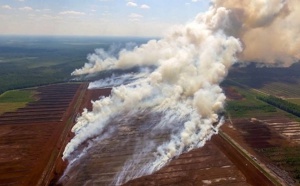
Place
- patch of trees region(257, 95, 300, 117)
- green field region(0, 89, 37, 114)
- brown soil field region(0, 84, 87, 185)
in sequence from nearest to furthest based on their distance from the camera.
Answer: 1. brown soil field region(0, 84, 87, 185)
2. patch of trees region(257, 95, 300, 117)
3. green field region(0, 89, 37, 114)

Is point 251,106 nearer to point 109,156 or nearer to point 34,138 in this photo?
point 109,156

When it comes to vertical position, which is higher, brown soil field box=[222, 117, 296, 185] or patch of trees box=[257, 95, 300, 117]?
patch of trees box=[257, 95, 300, 117]

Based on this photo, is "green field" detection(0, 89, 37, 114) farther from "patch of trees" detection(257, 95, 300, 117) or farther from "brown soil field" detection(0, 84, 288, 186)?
"patch of trees" detection(257, 95, 300, 117)

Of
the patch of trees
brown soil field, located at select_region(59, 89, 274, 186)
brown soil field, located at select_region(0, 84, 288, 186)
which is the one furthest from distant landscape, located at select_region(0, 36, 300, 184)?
brown soil field, located at select_region(59, 89, 274, 186)

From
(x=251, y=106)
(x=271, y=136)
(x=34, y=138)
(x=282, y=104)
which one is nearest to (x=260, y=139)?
(x=271, y=136)

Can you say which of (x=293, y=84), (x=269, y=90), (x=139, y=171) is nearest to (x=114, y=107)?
(x=139, y=171)

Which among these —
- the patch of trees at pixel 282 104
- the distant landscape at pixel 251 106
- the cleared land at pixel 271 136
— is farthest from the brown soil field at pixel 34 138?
the patch of trees at pixel 282 104

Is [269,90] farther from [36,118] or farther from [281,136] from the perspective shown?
[36,118]
